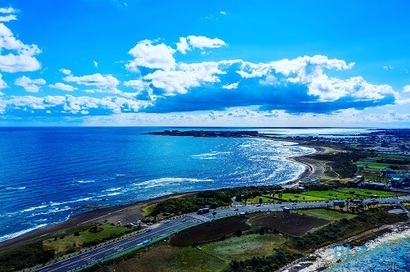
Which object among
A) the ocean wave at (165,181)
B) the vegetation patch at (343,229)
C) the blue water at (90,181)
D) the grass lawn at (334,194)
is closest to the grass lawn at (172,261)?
the vegetation patch at (343,229)

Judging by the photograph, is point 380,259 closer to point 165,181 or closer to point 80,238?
point 80,238

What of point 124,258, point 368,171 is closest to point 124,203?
point 124,258

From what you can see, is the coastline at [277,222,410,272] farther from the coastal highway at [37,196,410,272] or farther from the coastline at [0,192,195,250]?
the coastline at [0,192,195,250]

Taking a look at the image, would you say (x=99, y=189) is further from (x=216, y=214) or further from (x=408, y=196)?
(x=408, y=196)

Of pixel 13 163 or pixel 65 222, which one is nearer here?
pixel 65 222

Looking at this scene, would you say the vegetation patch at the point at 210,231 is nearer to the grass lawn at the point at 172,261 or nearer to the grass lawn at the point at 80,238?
the grass lawn at the point at 172,261

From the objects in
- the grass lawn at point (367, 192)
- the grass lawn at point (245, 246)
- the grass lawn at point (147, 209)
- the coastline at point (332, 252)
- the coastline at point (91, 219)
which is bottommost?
the coastline at point (91, 219)

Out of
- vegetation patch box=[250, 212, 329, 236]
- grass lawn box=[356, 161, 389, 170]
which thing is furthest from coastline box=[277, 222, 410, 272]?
grass lawn box=[356, 161, 389, 170]
